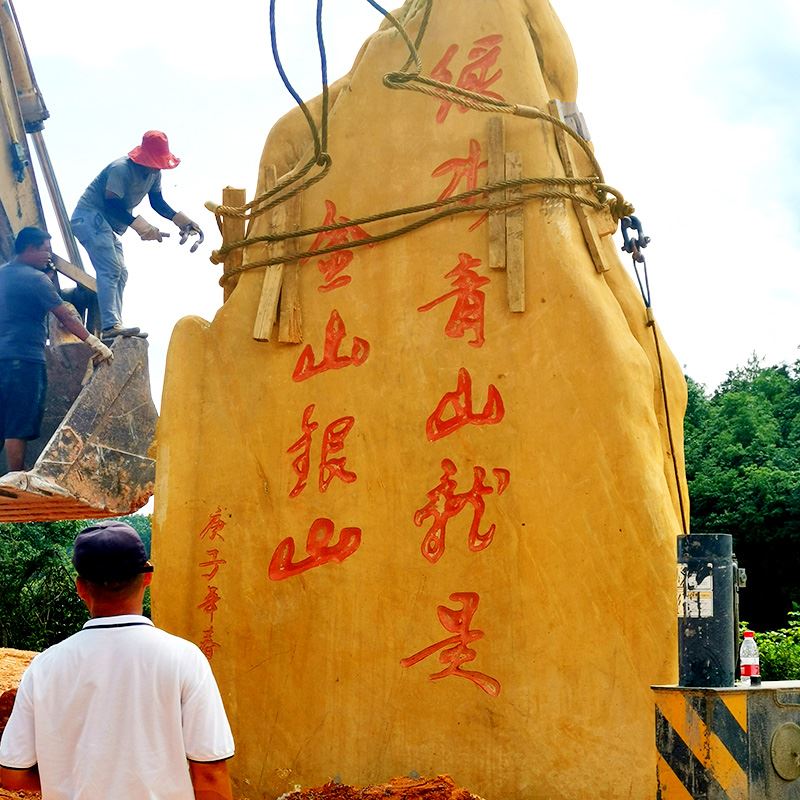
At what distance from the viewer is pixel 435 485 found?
4312 millimetres

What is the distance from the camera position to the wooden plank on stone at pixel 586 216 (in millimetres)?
4406

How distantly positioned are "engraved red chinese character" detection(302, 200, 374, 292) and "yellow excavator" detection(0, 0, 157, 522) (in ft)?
8.30

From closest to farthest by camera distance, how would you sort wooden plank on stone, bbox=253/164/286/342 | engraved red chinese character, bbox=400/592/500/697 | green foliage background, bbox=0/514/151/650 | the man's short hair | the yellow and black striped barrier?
the yellow and black striped barrier, engraved red chinese character, bbox=400/592/500/697, wooden plank on stone, bbox=253/164/286/342, the man's short hair, green foliage background, bbox=0/514/151/650

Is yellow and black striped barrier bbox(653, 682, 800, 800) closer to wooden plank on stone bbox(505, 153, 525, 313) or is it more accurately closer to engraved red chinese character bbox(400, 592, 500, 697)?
engraved red chinese character bbox(400, 592, 500, 697)

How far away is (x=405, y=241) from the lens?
4.62 m

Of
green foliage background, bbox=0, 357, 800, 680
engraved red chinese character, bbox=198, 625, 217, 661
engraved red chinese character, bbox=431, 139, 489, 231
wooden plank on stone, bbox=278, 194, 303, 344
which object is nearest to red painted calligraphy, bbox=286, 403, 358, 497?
wooden plank on stone, bbox=278, 194, 303, 344

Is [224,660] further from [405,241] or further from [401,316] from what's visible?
[405,241]

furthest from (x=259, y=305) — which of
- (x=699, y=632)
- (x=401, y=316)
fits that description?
(x=699, y=632)

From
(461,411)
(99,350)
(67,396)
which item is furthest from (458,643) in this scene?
(67,396)

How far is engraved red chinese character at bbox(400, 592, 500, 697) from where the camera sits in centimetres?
412

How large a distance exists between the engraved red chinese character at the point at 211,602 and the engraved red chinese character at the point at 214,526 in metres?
0.22

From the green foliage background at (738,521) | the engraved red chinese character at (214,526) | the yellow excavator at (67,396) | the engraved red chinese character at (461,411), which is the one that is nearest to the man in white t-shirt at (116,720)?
the engraved red chinese character at (461,411)

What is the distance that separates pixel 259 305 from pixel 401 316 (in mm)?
670

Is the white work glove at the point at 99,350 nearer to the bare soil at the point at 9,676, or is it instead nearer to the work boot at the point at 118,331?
the work boot at the point at 118,331
